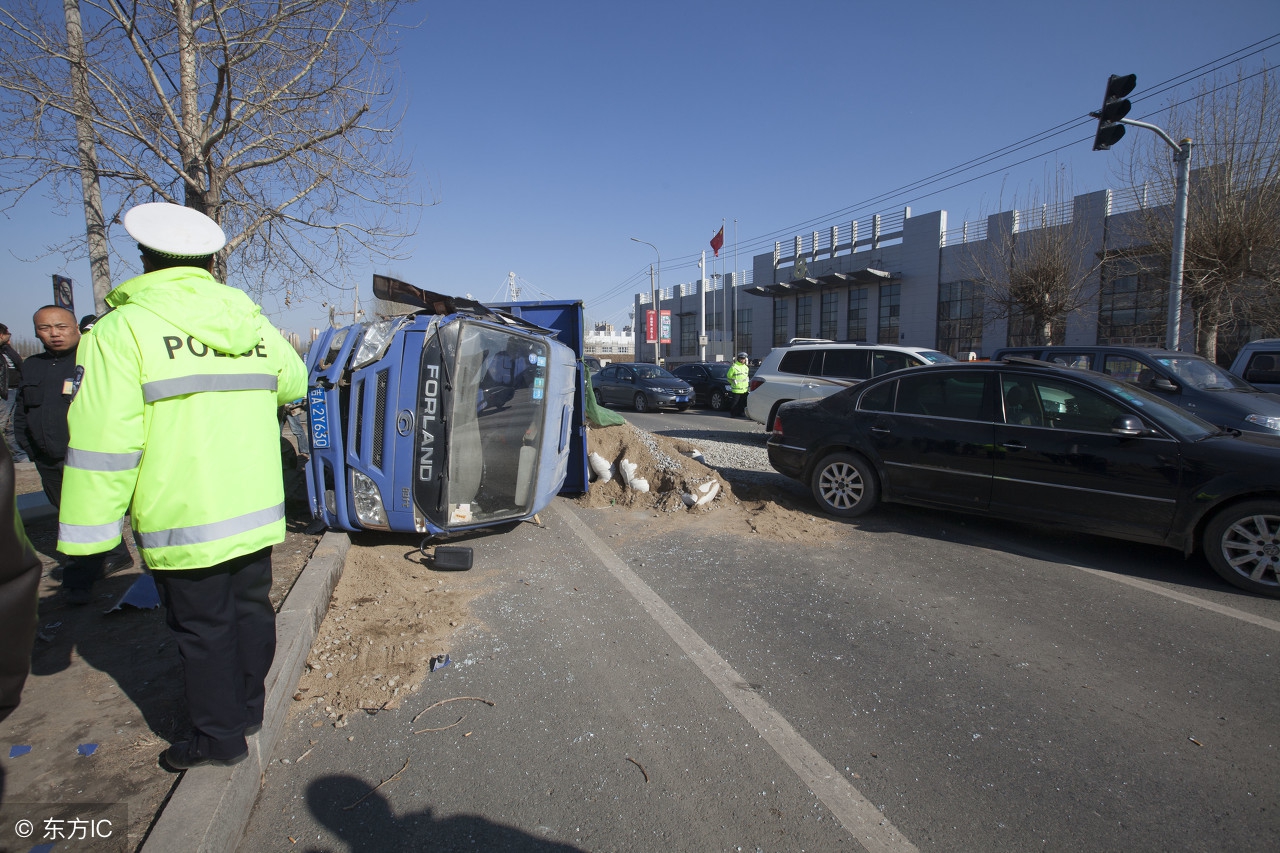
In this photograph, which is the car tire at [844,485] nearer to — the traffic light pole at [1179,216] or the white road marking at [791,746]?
the white road marking at [791,746]

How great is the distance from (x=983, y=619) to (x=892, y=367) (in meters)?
7.44

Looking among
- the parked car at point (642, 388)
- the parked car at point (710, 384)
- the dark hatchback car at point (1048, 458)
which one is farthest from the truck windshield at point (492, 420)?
the parked car at point (710, 384)

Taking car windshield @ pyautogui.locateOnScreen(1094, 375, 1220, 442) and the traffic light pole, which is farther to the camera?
the traffic light pole

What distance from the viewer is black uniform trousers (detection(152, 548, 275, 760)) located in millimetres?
2346

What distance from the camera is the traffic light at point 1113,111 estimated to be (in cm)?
1053

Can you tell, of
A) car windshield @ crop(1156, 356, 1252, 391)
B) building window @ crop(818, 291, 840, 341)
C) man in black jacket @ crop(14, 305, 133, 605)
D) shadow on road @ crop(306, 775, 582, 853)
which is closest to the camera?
shadow on road @ crop(306, 775, 582, 853)

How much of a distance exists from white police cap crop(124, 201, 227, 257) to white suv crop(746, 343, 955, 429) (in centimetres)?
996

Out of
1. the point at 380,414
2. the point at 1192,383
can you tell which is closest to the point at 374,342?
the point at 380,414

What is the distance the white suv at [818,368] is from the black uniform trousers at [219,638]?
387 inches

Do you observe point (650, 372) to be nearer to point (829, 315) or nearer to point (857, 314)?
point (857, 314)

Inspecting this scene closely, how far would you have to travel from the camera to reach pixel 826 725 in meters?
3.02

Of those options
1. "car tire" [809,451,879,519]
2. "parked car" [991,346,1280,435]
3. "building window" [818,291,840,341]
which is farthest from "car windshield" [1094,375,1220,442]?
"building window" [818,291,840,341]

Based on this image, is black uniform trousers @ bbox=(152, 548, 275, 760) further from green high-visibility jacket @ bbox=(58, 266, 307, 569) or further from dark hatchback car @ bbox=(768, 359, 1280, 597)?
dark hatchback car @ bbox=(768, 359, 1280, 597)

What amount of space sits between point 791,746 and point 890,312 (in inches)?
1210
